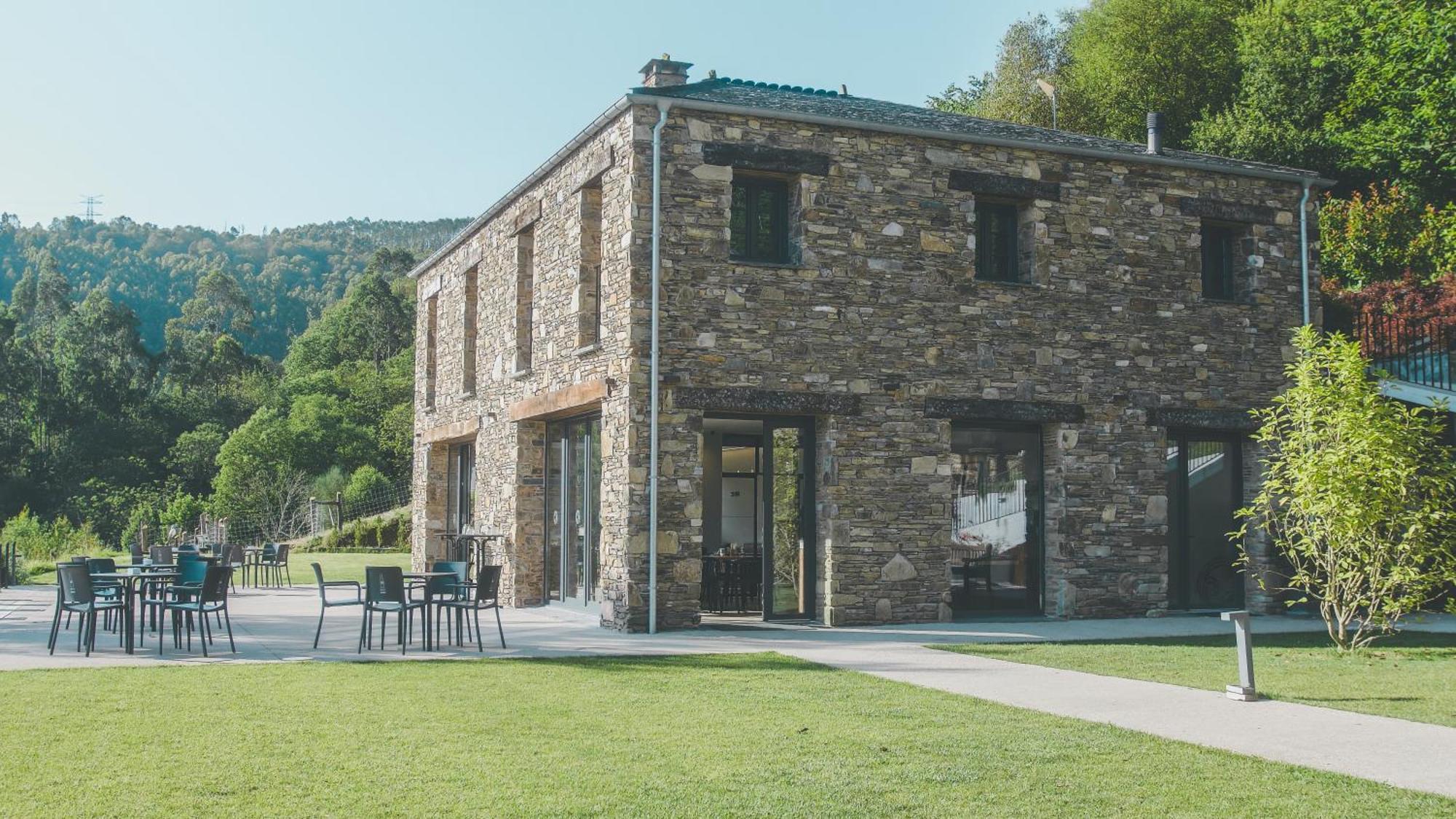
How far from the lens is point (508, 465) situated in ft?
Result: 55.2

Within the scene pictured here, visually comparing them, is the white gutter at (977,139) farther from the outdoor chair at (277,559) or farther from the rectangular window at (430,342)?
the outdoor chair at (277,559)

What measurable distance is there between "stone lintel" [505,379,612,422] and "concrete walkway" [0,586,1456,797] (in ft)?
8.12

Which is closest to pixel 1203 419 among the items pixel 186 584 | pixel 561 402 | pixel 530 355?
pixel 561 402

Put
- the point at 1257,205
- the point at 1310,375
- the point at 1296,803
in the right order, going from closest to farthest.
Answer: the point at 1296,803
the point at 1310,375
the point at 1257,205

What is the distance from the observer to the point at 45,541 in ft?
99.8

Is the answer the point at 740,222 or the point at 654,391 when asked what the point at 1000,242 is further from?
the point at 654,391

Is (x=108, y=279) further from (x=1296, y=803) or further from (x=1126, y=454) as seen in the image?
(x=1296, y=803)

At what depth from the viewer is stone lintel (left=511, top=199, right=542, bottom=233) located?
1634 cm

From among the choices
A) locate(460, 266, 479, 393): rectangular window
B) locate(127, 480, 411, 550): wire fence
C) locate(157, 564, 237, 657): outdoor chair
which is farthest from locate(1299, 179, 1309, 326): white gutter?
locate(127, 480, 411, 550): wire fence

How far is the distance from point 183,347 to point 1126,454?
2600 inches

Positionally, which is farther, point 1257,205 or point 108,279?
point 108,279

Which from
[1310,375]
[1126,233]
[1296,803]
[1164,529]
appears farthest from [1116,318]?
[1296,803]

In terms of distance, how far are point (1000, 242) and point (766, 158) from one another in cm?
337

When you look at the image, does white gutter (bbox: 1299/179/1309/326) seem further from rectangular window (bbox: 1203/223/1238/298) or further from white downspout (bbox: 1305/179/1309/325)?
rectangular window (bbox: 1203/223/1238/298)
